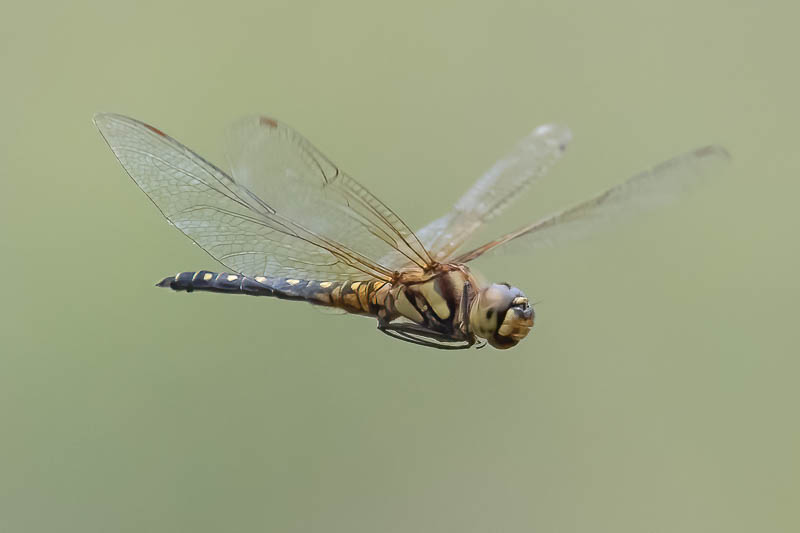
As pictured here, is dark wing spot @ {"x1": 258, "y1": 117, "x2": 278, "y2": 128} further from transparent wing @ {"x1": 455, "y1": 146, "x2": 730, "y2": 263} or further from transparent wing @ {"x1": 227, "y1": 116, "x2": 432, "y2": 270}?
transparent wing @ {"x1": 455, "y1": 146, "x2": 730, "y2": 263}

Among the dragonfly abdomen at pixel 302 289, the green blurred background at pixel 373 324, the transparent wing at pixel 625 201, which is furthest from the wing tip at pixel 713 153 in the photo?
the green blurred background at pixel 373 324

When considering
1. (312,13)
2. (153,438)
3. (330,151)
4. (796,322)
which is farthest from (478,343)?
(312,13)

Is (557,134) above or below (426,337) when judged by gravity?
above

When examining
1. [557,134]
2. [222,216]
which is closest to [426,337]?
[222,216]

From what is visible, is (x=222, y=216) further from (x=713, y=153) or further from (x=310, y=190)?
(x=713, y=153)

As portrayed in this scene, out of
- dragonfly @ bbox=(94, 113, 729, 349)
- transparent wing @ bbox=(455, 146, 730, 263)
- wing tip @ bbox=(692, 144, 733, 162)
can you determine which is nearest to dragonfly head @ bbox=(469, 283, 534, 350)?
dragonfly @ bbox=(94, 113, 729, 349)
